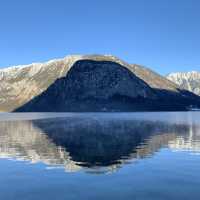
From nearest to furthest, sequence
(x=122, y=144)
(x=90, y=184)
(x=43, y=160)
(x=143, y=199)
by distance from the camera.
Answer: (x=143, y=199) < (x=90, y=184) < (x=43, y=160) < (x=122, y=144)

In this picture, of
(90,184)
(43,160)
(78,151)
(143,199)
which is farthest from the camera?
(78,151)

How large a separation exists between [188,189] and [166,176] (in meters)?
7.93

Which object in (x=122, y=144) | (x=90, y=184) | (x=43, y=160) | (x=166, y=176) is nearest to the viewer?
(x=90, y=184)

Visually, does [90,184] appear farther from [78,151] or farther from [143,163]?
[78,151]

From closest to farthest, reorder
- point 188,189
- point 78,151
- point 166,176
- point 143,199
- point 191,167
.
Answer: point 143,199, point 188,189, point 166,176, point 191,167, point 78,151

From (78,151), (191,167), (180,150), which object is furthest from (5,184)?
(180,150)

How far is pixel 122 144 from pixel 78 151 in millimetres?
14311

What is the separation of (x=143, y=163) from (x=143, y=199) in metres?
22.4

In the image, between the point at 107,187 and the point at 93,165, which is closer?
the point at 107,187

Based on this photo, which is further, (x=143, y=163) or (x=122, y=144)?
(x=122, y=144)

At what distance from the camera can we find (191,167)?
5397 centimetres

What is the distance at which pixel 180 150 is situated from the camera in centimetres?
7369

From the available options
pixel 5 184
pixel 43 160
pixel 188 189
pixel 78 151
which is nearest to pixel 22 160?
pixel 43 160

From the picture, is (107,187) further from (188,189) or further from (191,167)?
(191,167)
